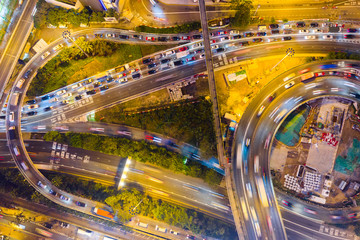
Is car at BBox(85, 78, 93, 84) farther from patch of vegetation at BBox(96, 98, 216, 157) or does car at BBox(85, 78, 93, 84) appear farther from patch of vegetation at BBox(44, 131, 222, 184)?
patch of vegetation at BBox(44, 131, 222, 184)

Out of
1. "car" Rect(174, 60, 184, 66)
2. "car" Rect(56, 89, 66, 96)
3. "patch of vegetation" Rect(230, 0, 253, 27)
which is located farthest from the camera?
"car" Rect(56, 89, 66, 96)

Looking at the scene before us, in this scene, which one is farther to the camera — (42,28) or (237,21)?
(42,28)

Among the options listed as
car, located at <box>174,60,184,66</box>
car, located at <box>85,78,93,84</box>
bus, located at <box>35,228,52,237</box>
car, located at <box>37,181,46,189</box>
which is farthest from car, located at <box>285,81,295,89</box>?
bus, located at <box>35,228,52,237</box>

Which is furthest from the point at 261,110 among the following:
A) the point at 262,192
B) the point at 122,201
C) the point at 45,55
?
the point at 45,55

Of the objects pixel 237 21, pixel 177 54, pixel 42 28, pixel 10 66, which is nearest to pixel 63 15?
pixel 42 28

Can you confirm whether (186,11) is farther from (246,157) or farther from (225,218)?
(225,218)

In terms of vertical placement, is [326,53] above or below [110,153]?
above
